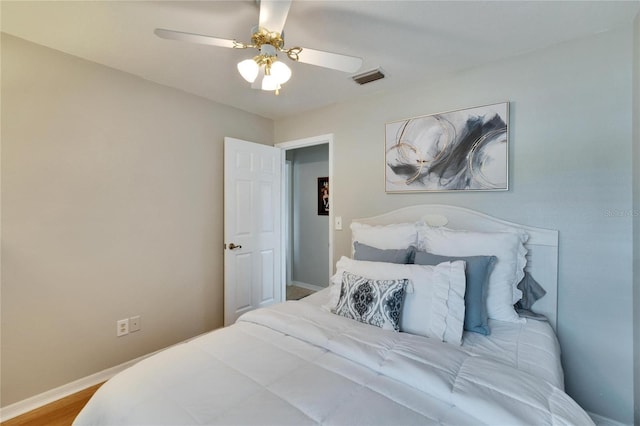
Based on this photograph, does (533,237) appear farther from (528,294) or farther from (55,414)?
(55,414)

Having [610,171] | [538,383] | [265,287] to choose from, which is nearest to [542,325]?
[538,383]

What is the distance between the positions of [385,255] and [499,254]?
0.70m

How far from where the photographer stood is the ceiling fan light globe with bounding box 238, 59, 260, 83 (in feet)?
4.64

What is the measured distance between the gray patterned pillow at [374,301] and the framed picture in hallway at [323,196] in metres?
2.62

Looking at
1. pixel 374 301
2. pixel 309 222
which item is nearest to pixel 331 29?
pixel 374 301

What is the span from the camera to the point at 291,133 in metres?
3.30

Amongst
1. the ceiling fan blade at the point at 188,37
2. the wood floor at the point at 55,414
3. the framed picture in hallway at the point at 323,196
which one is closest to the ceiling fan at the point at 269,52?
the ceiling fan blade at the point at 188,37

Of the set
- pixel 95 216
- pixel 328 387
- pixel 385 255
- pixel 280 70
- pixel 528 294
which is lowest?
pixel 328 387

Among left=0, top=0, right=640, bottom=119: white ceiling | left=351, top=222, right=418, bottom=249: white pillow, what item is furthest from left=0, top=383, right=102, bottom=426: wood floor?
left=0, top=0, right=640, bottom=119: white ceiling

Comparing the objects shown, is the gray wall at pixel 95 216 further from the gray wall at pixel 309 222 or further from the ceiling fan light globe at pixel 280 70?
the gray wall at pixel 309 222

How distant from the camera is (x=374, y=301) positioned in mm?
1580

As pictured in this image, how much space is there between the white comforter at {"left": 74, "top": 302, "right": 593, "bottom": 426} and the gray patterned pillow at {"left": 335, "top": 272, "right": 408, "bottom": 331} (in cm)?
12

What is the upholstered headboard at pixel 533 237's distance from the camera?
1.84 meters

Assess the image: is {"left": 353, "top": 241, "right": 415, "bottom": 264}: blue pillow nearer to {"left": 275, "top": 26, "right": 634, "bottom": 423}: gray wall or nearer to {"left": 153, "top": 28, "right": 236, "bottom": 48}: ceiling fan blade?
{"left": 275, "top": 26, "right": 634, "bottom": 423}: gray wall
